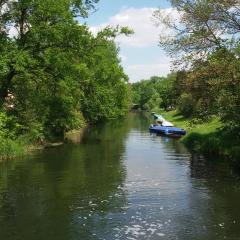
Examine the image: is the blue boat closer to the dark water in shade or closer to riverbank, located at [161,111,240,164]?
riverbank, located at [161,111,240,164]

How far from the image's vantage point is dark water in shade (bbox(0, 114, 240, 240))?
18219mm

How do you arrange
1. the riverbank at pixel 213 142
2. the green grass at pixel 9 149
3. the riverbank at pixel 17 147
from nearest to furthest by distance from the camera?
the green grass at pixel 9 149 → the riverbank at pixel 17 147 → the riverbank at pixel 213 142

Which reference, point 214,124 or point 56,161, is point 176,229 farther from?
point 214,124

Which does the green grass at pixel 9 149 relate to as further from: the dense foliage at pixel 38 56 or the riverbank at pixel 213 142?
the riverbank at pixel 213 142

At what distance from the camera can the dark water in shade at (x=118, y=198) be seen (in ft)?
59.8

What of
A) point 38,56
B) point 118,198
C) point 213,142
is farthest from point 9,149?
point 213,142

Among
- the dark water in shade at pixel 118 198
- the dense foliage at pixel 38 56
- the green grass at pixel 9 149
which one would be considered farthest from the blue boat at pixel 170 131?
the green grass at pixel 9 149

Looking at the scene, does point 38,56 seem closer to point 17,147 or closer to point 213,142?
point 17,147

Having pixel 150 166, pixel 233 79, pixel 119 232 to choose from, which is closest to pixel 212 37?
pixel 233 79

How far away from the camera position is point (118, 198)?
77.4ft

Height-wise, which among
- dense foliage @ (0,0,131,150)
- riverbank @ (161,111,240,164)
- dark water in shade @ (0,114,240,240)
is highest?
dense foliage @ (0,0,131,150)

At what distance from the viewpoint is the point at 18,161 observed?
35.6 meters

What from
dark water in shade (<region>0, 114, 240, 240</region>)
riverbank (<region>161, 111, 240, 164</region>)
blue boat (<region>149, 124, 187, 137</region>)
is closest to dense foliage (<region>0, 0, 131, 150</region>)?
dark water in shade (<region>0, 114, 240, 240</region>)

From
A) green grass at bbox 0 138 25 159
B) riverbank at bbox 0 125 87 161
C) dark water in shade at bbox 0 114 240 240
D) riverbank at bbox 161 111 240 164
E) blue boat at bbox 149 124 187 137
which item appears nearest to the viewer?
dark water in shade at bbox 0 114 240 240
